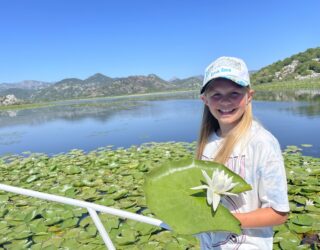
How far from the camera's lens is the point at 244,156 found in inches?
57.1

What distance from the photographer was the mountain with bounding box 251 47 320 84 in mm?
63250

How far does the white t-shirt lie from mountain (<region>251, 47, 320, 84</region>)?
66.6 metres

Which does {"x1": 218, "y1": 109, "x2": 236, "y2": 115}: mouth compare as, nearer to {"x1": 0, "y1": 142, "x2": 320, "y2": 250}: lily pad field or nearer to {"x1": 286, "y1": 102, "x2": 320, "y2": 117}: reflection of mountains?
{"x1": 0, "y1": 142, "x2": 320, "y2": 250}: lily pad field

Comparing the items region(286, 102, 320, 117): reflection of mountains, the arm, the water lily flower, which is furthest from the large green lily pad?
region(286, 102, 320, 117): reflection of mountains

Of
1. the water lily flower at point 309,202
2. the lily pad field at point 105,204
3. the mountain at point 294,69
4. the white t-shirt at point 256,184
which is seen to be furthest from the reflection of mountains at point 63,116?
the mountain at point 294,69

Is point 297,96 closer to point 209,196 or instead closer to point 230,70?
point 230,70

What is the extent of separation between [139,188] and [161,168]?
4022 mm

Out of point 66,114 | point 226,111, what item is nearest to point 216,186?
point 226,111

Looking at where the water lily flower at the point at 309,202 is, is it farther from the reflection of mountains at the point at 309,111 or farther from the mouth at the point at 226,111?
the reflection of mountains at the point at 309,111

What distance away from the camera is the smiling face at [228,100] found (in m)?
1.55

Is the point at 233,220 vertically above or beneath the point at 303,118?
above

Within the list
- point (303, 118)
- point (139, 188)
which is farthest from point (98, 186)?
point (303, 118)

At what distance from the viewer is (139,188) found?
520cm

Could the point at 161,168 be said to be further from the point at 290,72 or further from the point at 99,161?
the point at 290,72
